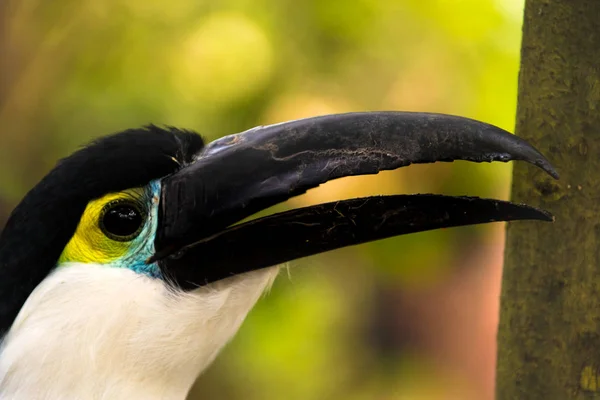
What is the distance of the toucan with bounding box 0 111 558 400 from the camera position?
191 centimetres

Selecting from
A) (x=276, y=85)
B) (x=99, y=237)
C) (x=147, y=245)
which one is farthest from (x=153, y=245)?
(x=276, y=85)

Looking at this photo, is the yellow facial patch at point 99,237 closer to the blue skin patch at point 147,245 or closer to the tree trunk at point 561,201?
the blue skin patch at point 147,245

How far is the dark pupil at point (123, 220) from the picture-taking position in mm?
2062

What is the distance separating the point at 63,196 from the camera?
200cm

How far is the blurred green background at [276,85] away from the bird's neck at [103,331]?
2400 mm

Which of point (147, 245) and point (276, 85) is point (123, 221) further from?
point (276, 85)

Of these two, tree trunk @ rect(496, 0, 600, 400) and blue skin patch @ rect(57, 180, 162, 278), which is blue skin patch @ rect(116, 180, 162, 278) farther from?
tree trunk @ rect(496, 0, 600, 400)

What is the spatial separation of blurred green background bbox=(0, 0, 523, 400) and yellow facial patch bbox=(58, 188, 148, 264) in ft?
7.89

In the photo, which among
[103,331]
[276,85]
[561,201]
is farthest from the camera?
[276,85]

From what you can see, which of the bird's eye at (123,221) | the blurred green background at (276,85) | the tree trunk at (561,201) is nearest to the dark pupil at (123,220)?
the bird's eye at (123,221)

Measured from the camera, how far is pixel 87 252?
2.06m

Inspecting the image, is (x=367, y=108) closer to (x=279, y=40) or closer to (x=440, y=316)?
(x=279, y=40)

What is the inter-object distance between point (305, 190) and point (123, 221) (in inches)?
20.8

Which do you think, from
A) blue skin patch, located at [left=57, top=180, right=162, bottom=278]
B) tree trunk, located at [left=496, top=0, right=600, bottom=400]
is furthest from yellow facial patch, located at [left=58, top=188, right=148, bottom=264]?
tree trunk, located at [left=496, top=0, right=600, bottom=400]
